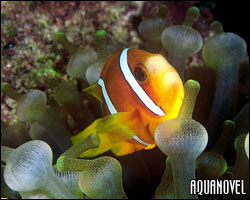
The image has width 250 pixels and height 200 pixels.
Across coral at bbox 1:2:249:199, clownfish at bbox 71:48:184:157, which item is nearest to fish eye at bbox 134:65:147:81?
clownfish at bbox 71:48:184:157

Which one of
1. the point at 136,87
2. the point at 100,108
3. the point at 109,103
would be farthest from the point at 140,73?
the point at 100,108

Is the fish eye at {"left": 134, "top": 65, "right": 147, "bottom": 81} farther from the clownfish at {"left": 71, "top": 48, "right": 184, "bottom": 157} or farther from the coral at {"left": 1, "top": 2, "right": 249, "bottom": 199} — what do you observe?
the coral at {"left": 1, "top": 2, "right": 249, "bottom": 199}

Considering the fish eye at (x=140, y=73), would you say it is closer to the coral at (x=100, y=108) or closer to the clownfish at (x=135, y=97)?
the clownfish at (x=135, y=97)

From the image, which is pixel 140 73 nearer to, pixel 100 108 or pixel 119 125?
pixel 119 125

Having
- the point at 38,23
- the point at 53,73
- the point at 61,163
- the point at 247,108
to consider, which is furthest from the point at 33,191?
the point at 38,23

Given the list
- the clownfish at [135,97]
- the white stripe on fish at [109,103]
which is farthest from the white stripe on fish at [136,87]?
the white stripe on fish at [109,103]

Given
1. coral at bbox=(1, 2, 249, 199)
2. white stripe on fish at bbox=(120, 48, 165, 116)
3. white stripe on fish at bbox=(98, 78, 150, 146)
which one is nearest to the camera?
coral at bbox=(1, 2, 249, 199)

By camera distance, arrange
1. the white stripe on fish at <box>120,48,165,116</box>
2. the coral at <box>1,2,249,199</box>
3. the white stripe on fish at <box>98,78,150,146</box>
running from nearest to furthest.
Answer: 1. the coral at <box>1,2,249,199</box>
2. the white stripe on fish at <box>120,48,165,116</box>
3. the white stripe on fish at <box>98,78,150,146</box>

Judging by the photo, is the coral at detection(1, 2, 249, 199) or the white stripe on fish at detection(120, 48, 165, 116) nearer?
the coral at detection(1, 2, 249, 199)

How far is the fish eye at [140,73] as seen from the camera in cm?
77

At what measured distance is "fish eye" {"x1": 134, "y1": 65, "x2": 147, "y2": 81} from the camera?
77cm

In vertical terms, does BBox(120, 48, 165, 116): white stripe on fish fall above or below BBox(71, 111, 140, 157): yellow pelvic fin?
above

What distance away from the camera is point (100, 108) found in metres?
1.26

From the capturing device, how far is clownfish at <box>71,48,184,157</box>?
731 millimetres
